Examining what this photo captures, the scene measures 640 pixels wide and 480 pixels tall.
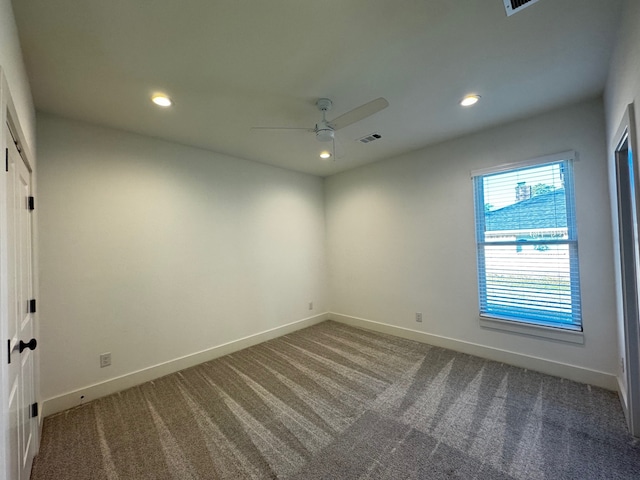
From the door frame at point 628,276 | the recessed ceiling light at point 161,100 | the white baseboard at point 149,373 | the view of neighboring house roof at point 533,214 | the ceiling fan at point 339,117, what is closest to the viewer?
the door frame at point 628,276

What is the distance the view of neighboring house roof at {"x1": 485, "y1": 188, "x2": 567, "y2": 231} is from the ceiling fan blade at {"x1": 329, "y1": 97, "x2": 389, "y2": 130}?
208 cm

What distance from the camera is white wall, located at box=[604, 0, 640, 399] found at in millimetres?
1428

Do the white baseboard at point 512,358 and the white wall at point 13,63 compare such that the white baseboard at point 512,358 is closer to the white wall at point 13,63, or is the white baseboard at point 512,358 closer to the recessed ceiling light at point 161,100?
the recessed ceiling light at point 161,100

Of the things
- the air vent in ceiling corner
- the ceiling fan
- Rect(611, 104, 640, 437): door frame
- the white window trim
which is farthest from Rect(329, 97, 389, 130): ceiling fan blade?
the white window trim

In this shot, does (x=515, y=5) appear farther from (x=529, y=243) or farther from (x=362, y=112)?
(x=529, y=243)

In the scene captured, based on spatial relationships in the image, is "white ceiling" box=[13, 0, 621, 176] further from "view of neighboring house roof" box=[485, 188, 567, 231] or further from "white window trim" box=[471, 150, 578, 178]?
"view of neighboring house roof" box=[485, 188, 567, 231]

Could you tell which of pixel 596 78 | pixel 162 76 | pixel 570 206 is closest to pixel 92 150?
pixel 162 76

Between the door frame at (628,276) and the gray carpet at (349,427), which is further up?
the door frame at (628,276)

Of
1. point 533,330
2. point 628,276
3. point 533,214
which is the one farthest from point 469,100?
point 533,330

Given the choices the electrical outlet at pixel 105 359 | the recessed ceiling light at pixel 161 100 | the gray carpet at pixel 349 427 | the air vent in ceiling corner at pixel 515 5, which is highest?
the recessed ceiling light at pixel 161 100


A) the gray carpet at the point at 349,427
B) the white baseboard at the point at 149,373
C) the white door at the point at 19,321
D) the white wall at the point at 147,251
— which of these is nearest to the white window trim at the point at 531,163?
the gray carpet at the point at 349,427

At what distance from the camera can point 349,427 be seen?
2.09 metres

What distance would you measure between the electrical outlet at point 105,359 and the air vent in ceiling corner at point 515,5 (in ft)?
13.9

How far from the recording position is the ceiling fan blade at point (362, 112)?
195 centimetres
